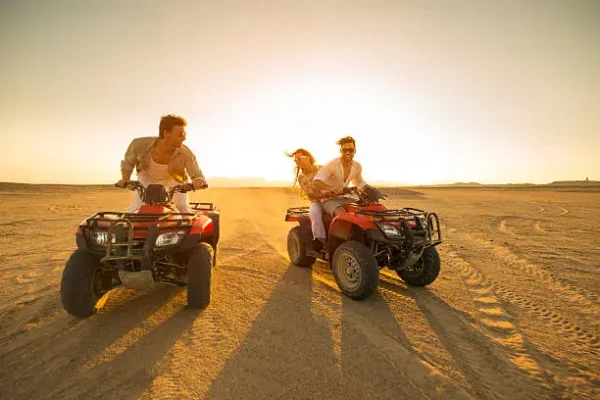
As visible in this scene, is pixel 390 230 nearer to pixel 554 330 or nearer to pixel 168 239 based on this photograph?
pixel 554 330

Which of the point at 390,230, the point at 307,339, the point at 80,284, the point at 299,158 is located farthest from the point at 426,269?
the point at 80,284

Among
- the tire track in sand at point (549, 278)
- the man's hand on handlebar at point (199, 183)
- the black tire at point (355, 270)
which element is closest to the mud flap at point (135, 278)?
the man's hand on handlebar at point (199, 183)

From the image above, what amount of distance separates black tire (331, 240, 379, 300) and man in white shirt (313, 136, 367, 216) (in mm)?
1030

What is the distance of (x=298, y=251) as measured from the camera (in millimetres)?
6227

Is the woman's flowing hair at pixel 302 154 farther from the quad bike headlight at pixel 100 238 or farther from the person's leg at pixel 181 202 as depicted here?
the quad bike headlight at pixel 100 238

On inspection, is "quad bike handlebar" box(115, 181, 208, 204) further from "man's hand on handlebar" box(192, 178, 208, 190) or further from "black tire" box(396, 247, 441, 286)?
"black tire" box(396, 247, 441, 286)

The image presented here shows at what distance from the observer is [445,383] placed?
2.64 metres

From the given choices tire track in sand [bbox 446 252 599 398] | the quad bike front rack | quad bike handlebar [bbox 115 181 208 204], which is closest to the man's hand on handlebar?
quad bike handlebar [bbox 115 181 208 204]

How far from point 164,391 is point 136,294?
230cm

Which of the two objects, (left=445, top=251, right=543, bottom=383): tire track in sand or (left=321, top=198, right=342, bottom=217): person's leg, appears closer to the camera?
(left=445, top=251, right=543, bottom=383): tire track in sand

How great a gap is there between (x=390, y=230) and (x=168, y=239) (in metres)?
Answer: 2.85

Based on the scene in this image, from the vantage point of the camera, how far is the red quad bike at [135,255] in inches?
132

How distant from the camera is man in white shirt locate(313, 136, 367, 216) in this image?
5.66 meters

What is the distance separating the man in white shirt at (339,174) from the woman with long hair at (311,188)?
13cm
